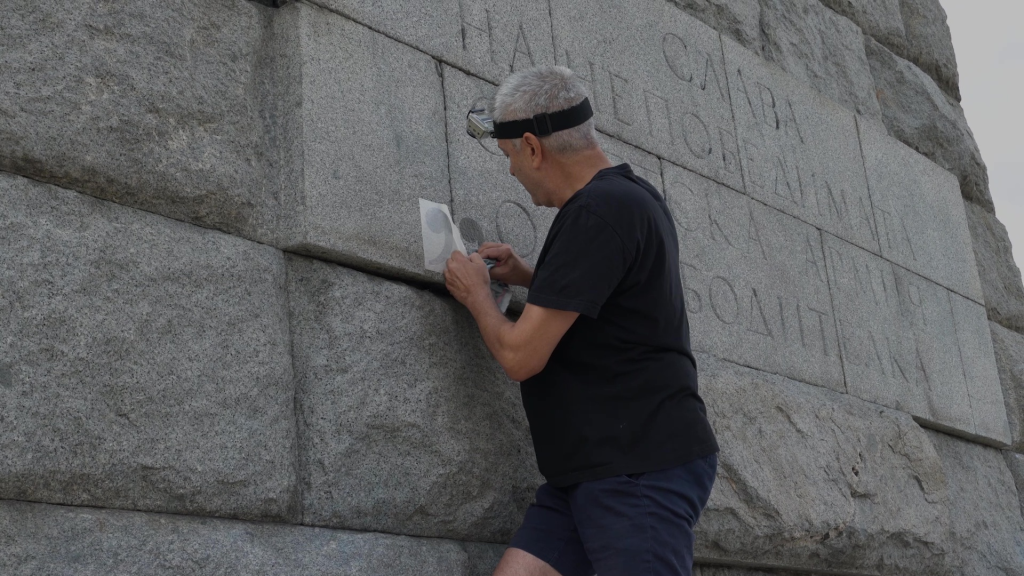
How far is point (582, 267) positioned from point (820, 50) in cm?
290

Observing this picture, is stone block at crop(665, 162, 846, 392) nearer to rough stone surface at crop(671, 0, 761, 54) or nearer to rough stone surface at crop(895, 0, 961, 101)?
rough stone surface at crop(671, 0, 761, 54)

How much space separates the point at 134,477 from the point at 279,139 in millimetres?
872

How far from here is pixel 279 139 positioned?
2791 millimetres

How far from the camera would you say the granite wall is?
2266 millimetres

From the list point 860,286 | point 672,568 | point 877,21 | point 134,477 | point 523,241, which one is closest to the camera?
point 134,477

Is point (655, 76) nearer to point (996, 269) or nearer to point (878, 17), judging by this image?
point (878, 17)

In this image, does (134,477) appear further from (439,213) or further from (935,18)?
(935,18)

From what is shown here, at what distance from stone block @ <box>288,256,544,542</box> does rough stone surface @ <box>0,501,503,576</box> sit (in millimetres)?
60

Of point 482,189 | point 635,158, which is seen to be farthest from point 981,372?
point 482,189

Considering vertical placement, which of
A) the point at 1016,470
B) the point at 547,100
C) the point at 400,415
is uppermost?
the point at 547,100

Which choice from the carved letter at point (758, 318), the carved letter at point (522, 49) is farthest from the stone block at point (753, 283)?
the carved letter at point (522, 49)

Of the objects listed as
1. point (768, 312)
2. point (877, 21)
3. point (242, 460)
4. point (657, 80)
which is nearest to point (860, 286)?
point (768, 312)

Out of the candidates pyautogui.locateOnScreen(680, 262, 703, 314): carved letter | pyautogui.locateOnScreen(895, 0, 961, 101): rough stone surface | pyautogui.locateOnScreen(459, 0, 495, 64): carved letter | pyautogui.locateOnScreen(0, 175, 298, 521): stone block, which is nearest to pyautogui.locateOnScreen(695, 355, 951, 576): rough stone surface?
pyautogui.locateOnScreen(680, 262, 703, 314): carved letter

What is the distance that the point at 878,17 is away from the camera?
5.63 metres
